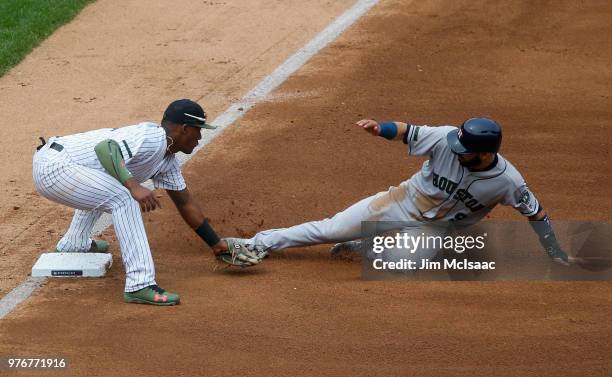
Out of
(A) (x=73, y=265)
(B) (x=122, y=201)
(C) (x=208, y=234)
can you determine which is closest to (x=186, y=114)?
(B) (x=122, y=201)

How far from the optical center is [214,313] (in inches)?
278

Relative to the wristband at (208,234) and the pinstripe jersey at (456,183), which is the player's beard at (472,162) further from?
the wristband at (208,234)

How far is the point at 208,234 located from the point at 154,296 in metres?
1.03

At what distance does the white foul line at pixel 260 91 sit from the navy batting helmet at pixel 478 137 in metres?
3.05

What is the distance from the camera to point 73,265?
7742 mm

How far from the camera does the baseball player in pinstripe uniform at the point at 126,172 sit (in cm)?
720

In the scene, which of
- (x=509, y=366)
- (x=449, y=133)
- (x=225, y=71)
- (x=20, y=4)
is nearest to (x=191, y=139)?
(x=449, y=133)

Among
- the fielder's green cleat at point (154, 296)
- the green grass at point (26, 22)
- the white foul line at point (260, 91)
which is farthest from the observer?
the green grass at point (26, 22)

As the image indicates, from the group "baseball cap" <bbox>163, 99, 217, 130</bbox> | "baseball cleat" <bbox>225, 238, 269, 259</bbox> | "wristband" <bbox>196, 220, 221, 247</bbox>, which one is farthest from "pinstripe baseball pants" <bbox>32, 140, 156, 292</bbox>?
"baseball cleat" <bbox>225, 238, 269, 259</bbox>

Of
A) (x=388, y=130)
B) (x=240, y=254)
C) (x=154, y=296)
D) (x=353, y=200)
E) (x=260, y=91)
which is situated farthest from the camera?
(x=260, y=91)

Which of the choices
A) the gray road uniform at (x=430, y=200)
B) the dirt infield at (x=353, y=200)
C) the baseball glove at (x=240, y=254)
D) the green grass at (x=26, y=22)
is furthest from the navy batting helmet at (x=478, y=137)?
the green grass at (x=26, y=22)

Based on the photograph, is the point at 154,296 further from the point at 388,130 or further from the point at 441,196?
the point at 441,196

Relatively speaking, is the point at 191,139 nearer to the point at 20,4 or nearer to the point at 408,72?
the point at 408,72

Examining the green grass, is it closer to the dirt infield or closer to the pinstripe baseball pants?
the dirt infield
